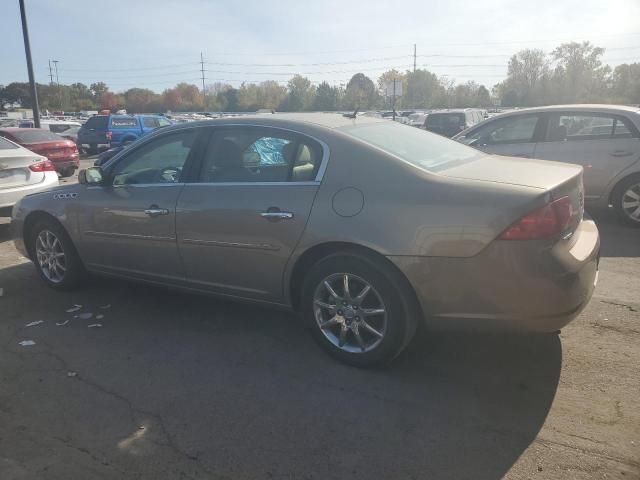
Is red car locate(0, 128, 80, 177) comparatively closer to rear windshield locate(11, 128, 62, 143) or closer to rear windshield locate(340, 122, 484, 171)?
rear windshield locate(11, 128, 62, 143)

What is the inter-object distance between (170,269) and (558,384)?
2.83 m

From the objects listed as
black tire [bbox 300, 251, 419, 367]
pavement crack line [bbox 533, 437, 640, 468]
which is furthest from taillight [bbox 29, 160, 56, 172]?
pavement crack line [bbox 533, 437, 640, 468]

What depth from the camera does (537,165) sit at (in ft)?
11.5

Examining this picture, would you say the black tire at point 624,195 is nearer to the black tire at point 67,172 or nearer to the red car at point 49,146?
the red car at point 49,146

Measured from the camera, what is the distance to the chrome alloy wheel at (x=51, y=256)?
A: 4879mm

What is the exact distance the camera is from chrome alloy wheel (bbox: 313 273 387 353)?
3201 millimetres

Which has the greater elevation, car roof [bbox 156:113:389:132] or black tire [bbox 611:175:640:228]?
car roof [bbox 156:113:389:132]

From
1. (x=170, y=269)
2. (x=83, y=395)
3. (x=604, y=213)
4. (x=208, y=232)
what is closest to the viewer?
(x=83, y=395)

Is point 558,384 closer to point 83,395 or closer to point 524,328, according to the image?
point 524,328

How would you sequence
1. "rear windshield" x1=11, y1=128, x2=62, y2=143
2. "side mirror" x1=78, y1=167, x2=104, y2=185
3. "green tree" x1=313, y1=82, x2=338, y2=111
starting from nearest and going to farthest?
1. "side mirror" x1=78, y1=167, x2=104, y2=185
2. "rear windshield" x1=11, y1=128, x2=62, y2=143
3. "green tree" x1=313, y1=82, x2=338, y2=111

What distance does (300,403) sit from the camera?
3002mm

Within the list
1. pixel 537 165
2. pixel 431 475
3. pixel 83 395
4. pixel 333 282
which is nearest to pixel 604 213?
pixel 537 165

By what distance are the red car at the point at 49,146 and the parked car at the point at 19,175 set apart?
646cm

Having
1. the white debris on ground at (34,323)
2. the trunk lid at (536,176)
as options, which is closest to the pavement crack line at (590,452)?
the trunk lid at (536,176)
